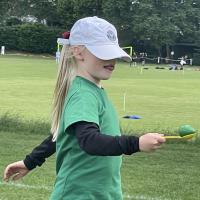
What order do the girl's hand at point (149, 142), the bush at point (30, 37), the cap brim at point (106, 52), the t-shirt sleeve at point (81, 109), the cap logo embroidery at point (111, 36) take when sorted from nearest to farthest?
the girl's hand at point (149, 142), the t-shirt sleeve at point (81, 109), the cap brim at point (106, 52), the cap logo embroidery at point (111, 36), the bush at point (30, 37)

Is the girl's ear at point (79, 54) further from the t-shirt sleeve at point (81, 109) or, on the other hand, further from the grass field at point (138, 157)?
the grass field at point (138, 157)

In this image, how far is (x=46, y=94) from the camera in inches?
988

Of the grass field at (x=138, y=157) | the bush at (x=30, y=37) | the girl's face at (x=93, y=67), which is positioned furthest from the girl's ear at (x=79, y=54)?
the bush at (x=30, y=37)

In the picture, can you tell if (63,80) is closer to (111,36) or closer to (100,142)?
(111,36)

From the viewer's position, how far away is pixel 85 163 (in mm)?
2943

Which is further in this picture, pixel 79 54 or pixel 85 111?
pixel 79 54

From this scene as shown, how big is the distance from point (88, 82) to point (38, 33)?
6788cm

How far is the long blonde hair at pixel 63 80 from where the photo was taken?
305 cm

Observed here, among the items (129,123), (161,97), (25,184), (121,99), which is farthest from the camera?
(161,97)

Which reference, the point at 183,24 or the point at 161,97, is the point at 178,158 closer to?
the point at 161,97

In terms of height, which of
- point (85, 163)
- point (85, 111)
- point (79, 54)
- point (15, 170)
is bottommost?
point (15, 170)

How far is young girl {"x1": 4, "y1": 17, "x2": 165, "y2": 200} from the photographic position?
289 centimetres

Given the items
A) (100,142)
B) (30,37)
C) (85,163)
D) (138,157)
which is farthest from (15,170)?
(30,37)

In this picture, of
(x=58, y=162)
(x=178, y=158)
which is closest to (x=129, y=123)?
(x=178, y=158)
